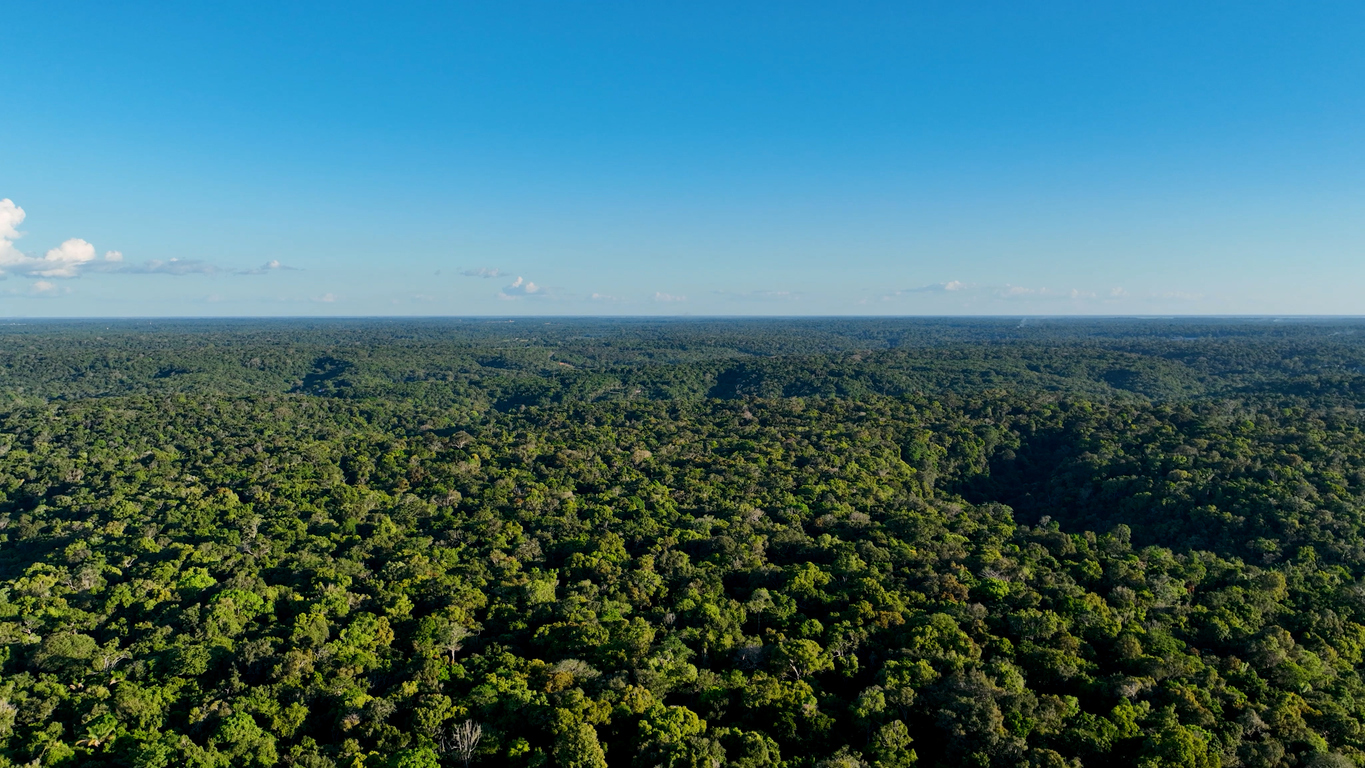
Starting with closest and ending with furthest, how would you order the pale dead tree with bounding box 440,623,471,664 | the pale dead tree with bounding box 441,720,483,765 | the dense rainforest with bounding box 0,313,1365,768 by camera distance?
the pale dead tree with bounding box 441,720,483,765
the dense rainforest with bounding box 0,313,1365,768
the pale dead tree with bounding box 440,623,471,664

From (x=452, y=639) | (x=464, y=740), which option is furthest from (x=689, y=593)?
(x=464, y=740)

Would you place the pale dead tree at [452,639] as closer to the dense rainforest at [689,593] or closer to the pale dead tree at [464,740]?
the dense rainforest at [689,593]

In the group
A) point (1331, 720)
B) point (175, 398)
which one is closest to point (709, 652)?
point (1331, 720)

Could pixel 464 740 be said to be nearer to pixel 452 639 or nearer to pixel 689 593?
pixel 452 639

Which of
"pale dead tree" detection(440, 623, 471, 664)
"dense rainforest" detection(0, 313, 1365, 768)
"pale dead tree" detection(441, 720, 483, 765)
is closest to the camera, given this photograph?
"pale dead tree" detection(441, 720, 483, 765)

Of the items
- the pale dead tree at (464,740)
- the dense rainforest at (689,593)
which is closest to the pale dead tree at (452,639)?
the dense rainforest at (689,593)

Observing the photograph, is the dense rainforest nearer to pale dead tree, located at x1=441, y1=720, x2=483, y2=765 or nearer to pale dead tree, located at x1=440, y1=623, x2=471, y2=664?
pale dead tree, located at x1=441, y1=720, x2=483, y2=765

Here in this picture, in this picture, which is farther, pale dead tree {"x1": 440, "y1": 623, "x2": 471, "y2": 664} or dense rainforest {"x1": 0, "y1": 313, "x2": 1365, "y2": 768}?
pale dead tree {"x1": 440, "y1": 623, "x2": 471, "y2": 664}

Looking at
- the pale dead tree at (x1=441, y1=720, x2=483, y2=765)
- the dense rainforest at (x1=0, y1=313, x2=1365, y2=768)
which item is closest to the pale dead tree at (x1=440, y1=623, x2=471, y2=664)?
the dense rainforest at (x1=0, y1=313, x2=1365, y2=768)
